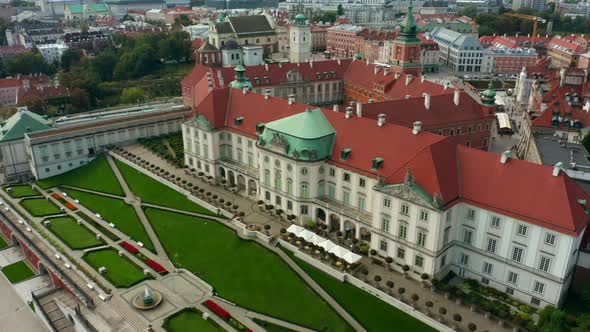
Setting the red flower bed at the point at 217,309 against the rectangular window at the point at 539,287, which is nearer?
the rectangular window at the point at 539,287

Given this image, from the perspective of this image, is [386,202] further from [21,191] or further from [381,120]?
[21,191]

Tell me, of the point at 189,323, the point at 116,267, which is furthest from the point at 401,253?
the point at 116,267

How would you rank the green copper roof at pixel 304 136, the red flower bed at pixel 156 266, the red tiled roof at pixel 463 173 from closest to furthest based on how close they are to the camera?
the red tiled roof at pixel 463 173 → the red flower bed at pixel 156 266 → the green copper roof at pixel 304 136

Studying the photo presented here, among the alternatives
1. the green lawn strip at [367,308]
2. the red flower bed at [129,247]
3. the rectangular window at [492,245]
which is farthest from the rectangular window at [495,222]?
the red flower bed at [129,247]

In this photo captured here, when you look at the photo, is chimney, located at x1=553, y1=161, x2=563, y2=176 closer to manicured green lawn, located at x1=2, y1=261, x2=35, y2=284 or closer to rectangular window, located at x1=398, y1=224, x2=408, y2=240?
rectangular window, located at x1=398, y1=224, x2=408, y2=240

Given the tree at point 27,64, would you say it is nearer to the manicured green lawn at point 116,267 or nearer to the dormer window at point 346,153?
the manicured green lawn at point 116,267

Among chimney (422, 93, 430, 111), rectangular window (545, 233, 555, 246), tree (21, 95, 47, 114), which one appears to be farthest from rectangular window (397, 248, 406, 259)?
tree (21, 95, 47, 114)

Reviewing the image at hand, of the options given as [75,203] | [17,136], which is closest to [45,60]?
[17,136]
